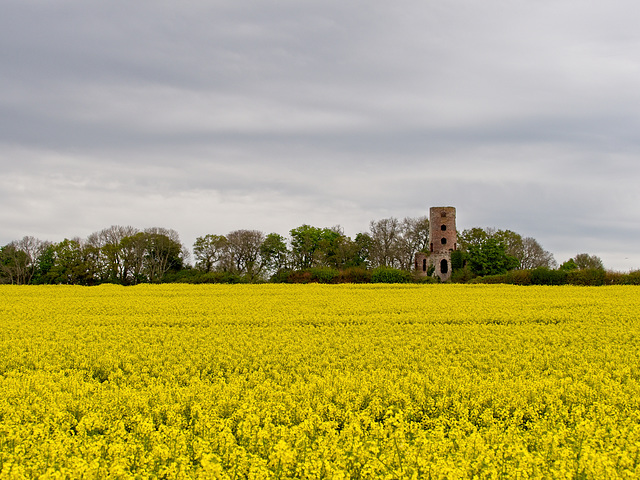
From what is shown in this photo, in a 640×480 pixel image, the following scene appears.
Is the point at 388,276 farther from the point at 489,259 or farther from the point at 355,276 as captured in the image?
the point at 489,259

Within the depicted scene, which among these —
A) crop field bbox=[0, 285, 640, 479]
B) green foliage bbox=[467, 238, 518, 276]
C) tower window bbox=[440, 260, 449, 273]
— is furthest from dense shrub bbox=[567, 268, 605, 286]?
tower window bbox=[440, 260, 449, 273]

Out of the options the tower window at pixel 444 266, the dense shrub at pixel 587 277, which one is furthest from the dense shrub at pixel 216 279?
the tower window at pixel 444 266

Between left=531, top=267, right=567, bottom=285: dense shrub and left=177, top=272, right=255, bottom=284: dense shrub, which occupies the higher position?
left=531, top=267, right=567, bottom=285: dense shrub

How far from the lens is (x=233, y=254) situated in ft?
269

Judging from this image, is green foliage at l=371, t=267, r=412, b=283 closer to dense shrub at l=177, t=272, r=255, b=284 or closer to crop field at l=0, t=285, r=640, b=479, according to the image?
dense shrub at l=177, t=272, r=255, b=284

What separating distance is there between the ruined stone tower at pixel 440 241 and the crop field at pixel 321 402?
53532mm

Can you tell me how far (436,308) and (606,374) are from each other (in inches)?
461

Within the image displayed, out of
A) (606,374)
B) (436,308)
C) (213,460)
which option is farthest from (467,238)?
(213,460)

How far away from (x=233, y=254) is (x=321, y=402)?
74.7 meters

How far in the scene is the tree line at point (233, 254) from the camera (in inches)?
2950

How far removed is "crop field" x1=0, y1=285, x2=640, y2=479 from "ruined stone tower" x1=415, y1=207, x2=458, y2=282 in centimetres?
5353

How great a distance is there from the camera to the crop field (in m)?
6.09

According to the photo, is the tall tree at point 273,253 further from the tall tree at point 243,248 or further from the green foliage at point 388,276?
the green foliage at point 388,276

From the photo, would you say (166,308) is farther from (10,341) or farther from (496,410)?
(496,410)
